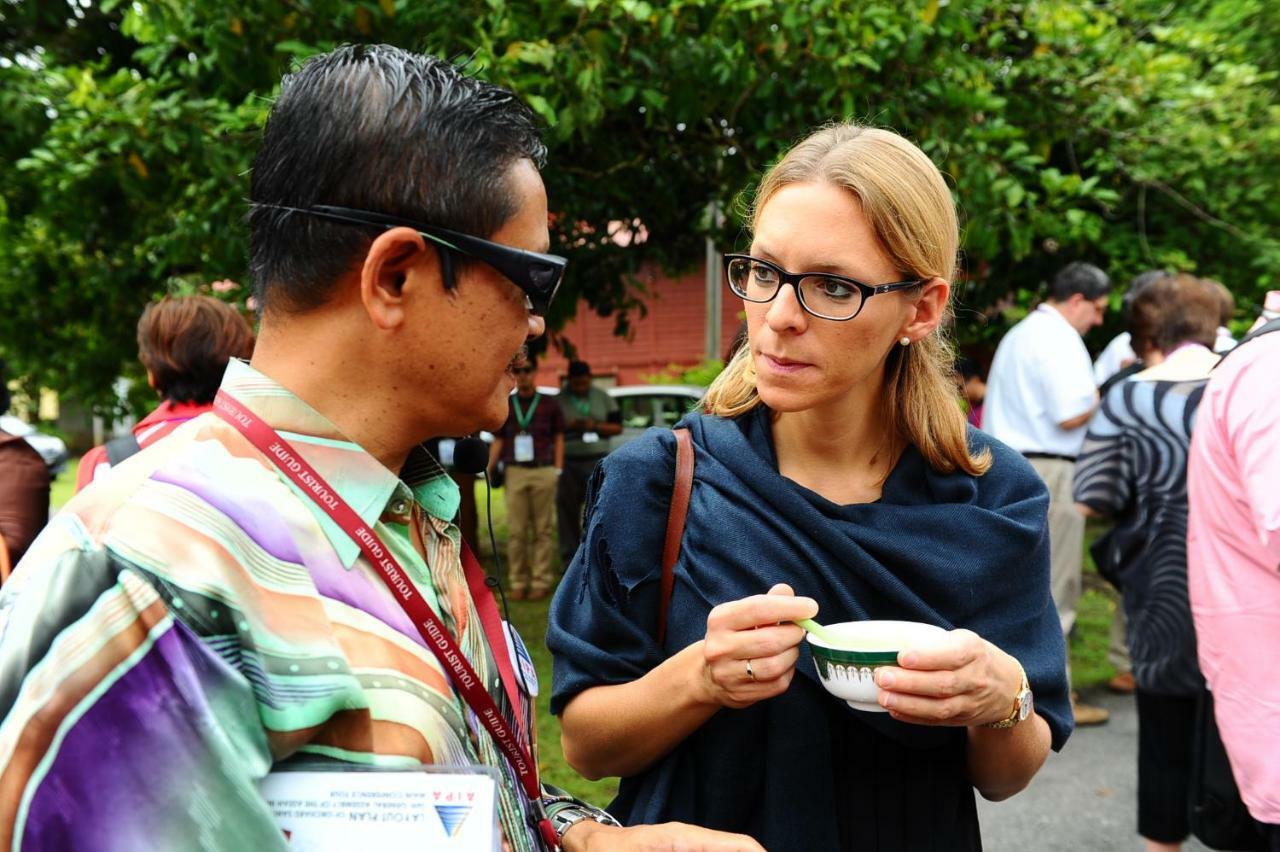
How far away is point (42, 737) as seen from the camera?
3.02ft

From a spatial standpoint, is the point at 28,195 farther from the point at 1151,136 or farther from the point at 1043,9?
the point at 1151,136

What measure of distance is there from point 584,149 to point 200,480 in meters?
6.18

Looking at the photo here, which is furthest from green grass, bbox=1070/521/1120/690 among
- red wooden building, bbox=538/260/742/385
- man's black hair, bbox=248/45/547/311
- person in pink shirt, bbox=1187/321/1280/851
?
red wooden building, bbox=538/260/742/385

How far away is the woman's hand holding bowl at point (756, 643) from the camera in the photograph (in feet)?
5.27

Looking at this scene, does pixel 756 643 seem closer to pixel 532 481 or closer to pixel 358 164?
pixel 358 164

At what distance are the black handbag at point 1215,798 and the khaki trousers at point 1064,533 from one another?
336 cm

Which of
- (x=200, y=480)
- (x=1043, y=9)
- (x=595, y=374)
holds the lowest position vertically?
(x=595, y=374)

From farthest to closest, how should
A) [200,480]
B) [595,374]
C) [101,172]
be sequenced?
[595,374] → [101,172] → [200,480]

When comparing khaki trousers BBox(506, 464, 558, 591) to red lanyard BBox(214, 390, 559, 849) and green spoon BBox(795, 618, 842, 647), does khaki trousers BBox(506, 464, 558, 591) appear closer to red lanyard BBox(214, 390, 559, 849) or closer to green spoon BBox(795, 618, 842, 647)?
green spoon BBox(795, 618, 842, 647)

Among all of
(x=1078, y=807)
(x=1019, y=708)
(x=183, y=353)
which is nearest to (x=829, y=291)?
(x=1019, y=708)

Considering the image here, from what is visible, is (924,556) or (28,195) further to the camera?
(28,195)

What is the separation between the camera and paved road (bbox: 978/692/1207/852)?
4.65 meters

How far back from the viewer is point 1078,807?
5.00 m

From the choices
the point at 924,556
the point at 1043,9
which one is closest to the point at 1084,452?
the point at 924,556
